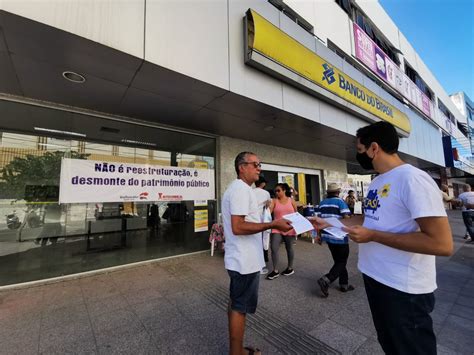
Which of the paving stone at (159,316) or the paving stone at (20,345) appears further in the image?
the paving stone at (159,316)

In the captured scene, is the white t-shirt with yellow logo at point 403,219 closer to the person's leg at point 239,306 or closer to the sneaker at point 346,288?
the person's leg at point 239,306

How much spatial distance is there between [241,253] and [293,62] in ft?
15.7

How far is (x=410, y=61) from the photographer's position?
1510 centimetres

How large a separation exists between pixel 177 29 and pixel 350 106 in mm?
5355

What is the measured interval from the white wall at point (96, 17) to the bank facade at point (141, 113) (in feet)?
0.05

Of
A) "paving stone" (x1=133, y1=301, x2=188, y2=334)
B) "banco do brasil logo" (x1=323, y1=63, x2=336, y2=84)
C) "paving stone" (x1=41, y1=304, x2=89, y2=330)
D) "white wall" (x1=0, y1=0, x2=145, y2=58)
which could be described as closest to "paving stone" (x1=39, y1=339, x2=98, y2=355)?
"paving stone" (x1=41, y1=304, x2=89, y2=330)

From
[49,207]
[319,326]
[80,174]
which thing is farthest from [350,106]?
[49,207]

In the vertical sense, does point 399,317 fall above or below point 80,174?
below

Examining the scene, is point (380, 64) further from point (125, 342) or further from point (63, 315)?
point (63, 315)

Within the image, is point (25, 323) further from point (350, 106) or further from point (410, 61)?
point (410, 61)

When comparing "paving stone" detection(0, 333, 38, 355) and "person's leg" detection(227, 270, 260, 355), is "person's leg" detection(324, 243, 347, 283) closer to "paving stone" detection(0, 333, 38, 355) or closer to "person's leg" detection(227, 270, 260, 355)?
"person's leg" detection(227, 270, 260, 355)

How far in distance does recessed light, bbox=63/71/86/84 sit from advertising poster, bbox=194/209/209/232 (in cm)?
386

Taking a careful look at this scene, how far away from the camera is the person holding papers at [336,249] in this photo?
3.46m

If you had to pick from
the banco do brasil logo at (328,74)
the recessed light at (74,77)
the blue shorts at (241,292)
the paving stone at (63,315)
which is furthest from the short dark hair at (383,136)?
the banco do brasil logo at (328,74)
